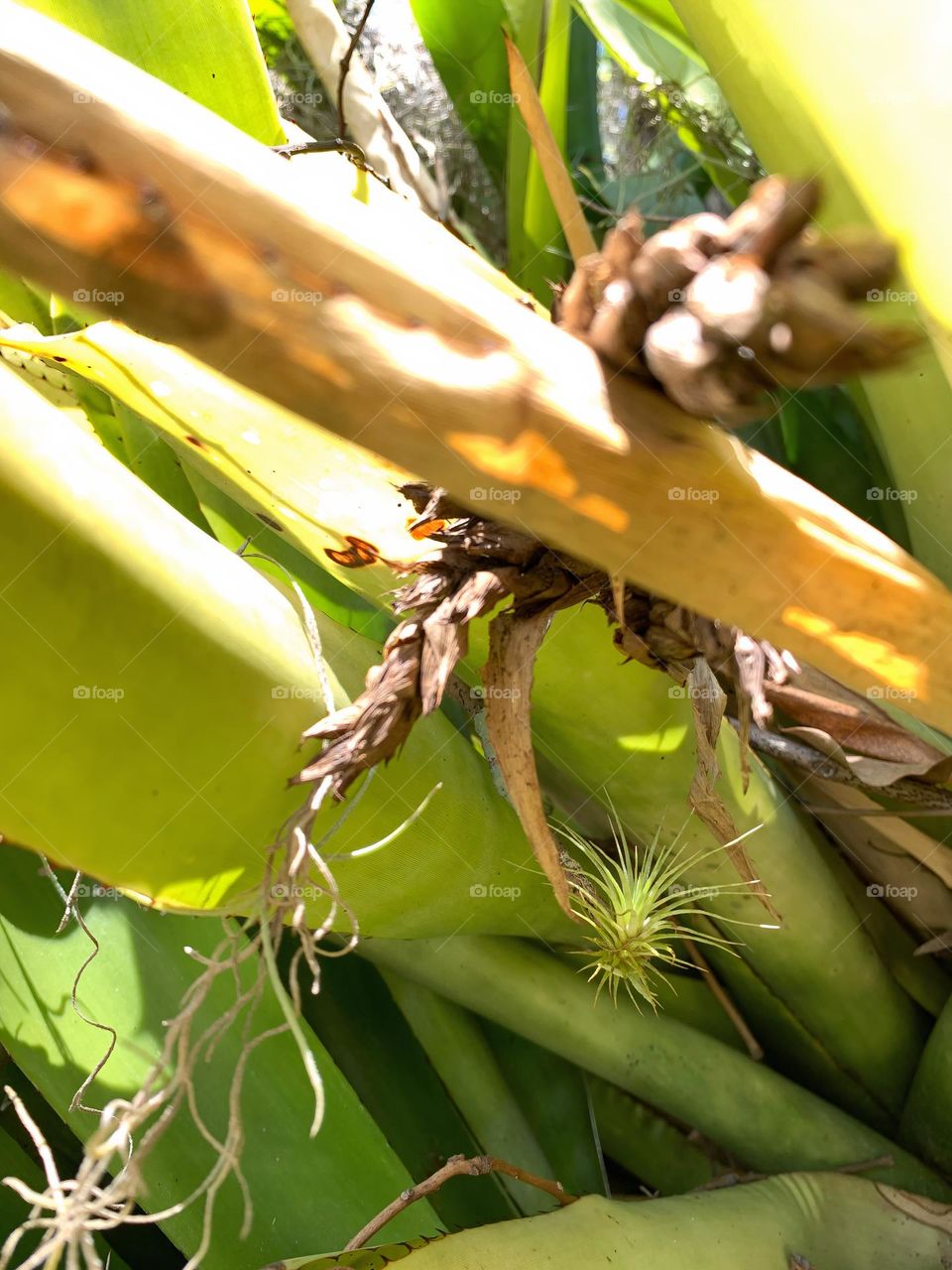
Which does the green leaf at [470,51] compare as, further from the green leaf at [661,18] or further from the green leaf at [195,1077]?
the green leaf at [195,1077]

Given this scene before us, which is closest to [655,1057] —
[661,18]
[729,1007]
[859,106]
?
[729,1007]

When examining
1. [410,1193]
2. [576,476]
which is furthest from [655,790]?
[576,476]

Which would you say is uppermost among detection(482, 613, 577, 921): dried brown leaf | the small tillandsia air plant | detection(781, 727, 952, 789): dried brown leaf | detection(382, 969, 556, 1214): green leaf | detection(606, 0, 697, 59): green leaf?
detection(606, 0, 697, 59): green leaf

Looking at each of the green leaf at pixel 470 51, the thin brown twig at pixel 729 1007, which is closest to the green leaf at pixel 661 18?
the green leaf at pixel 470 51

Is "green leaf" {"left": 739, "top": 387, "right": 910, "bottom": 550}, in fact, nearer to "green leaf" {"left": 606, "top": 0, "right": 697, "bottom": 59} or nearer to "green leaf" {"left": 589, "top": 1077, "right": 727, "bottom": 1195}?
"green leaf" {"left": 606, "top": 0, "right": 697, "bottom": 59}

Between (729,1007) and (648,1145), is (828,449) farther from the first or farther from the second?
(648,1145)

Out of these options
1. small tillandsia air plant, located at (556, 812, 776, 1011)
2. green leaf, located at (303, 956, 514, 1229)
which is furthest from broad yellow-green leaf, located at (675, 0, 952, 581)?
green leaf, located at (303, 956, 514, 1229)
